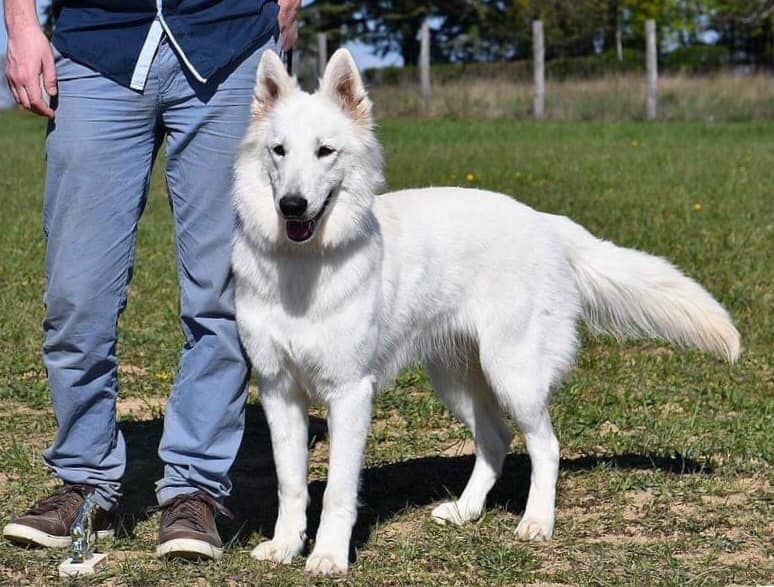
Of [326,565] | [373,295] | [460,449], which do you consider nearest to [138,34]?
[373,295]

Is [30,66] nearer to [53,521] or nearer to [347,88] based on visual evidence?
[347,88]

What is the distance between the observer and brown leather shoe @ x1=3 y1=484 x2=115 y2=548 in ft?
12.5

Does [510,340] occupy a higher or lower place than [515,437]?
higher

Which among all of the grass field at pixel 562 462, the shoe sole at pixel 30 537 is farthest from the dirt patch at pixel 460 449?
the shoe sole at pixel 30 537

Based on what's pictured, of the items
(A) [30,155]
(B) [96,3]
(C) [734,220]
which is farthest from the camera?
(A) [30,155]

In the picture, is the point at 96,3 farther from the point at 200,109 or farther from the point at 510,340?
the point at 510,340

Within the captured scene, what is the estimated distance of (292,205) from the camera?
3.51 metres

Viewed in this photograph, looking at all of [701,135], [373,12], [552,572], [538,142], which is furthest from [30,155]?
[373,12]

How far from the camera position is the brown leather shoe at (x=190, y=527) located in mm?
3725

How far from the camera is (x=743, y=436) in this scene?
16.9ft

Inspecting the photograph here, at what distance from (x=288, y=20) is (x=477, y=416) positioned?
65.8 inches

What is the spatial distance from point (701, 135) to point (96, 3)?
1668cm

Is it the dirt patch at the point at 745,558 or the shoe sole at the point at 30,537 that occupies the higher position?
the shoe sole at the point at 30,537

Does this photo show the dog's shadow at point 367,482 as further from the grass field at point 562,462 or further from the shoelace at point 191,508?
the shoelace at point 191,508
